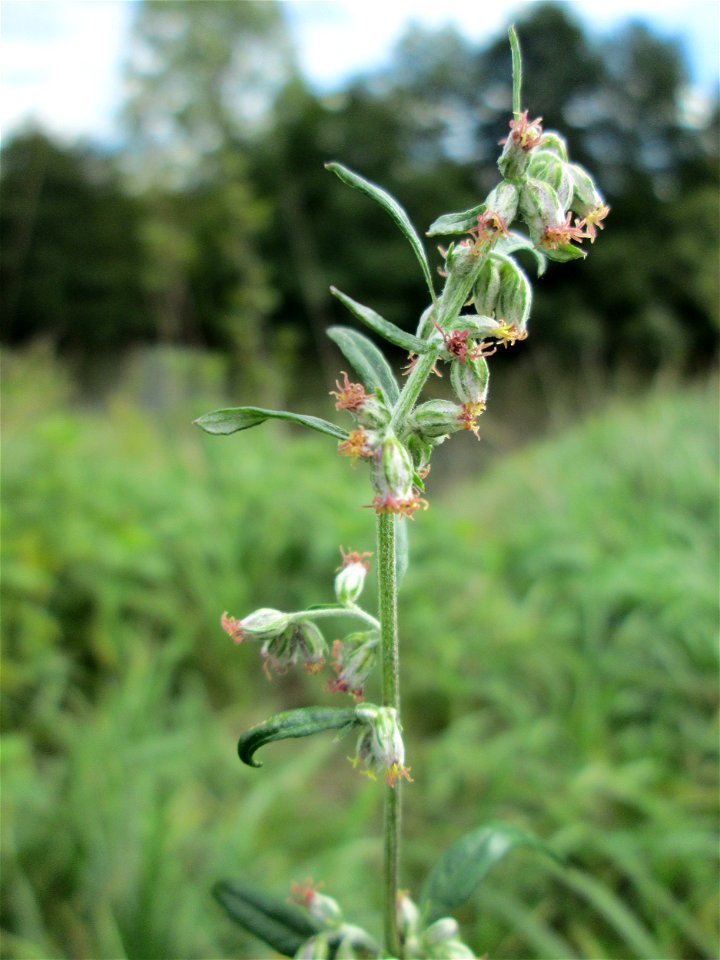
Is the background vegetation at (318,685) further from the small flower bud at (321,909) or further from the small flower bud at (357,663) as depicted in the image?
the small flower bud at (357,663)

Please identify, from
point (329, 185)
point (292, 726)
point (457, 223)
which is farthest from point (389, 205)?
point (329, 185)

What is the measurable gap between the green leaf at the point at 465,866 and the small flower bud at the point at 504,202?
832mm

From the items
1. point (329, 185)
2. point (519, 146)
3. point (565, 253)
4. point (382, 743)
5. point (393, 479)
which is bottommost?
point (382, 743)

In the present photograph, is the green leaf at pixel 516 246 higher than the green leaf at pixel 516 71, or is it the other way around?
the green leaf at pixel 516 71

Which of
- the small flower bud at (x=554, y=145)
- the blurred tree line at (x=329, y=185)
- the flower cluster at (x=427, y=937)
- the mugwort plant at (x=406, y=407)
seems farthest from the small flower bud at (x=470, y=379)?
the blurred tree line at (x=329, y=185)

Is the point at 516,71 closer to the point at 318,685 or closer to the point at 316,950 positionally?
the point at 316,950

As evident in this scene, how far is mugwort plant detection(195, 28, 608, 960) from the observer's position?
2.35 ft

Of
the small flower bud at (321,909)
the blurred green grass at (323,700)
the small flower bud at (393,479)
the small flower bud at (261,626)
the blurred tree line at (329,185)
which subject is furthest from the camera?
the blurred tree line at (329,185)

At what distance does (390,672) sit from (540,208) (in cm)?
53

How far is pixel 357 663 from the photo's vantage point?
33.1 inches

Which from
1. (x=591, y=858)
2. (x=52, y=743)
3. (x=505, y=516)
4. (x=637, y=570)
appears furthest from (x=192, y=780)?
(x=505, y=516)

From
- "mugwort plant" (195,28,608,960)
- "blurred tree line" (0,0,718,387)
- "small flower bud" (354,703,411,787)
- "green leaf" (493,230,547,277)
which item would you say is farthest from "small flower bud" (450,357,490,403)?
"blurred tree line" (0,0,718,387)

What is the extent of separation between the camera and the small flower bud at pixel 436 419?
2.44 feet

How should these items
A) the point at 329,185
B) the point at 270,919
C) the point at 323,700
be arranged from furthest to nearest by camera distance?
the point at 329,185 < the point at 323,700 < the point at 270,919
